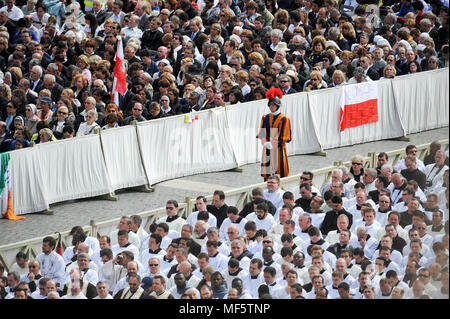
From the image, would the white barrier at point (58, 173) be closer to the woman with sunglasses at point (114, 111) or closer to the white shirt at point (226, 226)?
the woman with sunglasses at point (114, 111)

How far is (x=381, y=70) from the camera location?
22.8 meters

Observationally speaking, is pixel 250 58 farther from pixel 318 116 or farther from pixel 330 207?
pixel 330 207

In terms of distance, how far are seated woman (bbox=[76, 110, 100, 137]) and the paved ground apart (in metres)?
1.14

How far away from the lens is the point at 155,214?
17.3m

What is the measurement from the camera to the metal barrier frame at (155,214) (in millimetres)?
16328

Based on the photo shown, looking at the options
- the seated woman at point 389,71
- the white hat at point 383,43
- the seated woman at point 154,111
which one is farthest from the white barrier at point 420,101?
the seated woman at point 154,111

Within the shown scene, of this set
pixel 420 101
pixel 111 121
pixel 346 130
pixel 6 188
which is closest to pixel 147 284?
pixel 6 188

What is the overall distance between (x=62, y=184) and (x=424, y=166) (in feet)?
19.3

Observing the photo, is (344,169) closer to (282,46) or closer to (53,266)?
(53,266)

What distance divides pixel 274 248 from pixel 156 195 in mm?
5092

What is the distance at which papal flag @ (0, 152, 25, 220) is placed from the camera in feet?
62.4

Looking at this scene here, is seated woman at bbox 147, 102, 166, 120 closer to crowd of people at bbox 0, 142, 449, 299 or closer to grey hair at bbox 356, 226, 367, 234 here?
crowd of people at bbox 0, 142, 449, 299

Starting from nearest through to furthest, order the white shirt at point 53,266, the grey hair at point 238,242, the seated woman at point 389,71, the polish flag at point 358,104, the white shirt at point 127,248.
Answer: the grey hair at point 238,242
the white shirt at point 53,266
the white shirt at point 127,248
the polish flag at point 358,104
the seated woman at point 389,71

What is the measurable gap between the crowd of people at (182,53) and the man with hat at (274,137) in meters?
1.93
